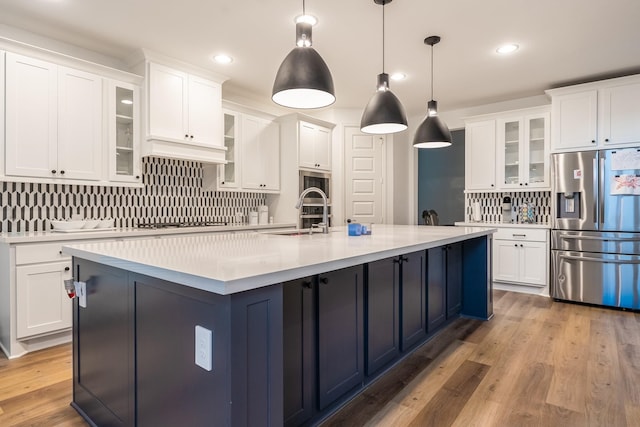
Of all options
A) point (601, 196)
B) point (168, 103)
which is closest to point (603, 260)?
point (601, 196)

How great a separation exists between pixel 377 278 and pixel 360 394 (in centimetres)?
67

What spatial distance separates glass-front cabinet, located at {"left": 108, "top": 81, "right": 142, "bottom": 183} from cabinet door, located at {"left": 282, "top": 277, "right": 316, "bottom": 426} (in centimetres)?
266

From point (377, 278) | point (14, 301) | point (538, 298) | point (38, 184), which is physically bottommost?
point (538, 298)

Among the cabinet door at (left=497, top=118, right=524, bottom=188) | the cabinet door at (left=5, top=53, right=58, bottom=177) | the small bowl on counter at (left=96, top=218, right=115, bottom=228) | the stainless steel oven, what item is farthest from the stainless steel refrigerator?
the cabinet door at (left=5, top=53, right=58, bottom=177)

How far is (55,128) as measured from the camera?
3.08m

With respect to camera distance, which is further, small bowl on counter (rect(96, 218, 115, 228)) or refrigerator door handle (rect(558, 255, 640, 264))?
refrigerator door handle (rect(558, 255, 640, 264))

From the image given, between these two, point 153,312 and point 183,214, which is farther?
point 183,214

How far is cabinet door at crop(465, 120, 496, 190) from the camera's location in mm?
5020

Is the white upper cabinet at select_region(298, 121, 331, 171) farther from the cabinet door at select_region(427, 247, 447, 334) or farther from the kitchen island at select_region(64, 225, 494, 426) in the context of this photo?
the kitchen island at select_region(64, 225, 494, 426)

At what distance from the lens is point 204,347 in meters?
1.17

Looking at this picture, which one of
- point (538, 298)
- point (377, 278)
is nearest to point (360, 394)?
point (377, 278)

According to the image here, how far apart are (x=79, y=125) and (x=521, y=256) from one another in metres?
5.11

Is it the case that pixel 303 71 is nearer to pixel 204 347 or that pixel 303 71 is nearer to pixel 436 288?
pixel 204 347

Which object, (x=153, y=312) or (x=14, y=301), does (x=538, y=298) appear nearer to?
(x=153, y=312)
